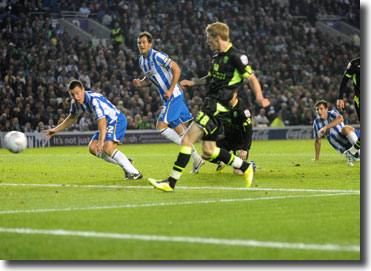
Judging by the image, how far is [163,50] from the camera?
115 feet

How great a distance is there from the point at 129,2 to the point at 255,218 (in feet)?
101

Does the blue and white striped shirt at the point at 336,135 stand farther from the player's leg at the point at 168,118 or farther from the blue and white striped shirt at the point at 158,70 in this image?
the player's leg at the point at 168,118

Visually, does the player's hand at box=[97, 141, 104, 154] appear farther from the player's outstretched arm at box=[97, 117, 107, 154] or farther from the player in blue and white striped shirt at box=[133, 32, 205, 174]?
the player in blue and white striped shirt at box=[133, 32, 205, 174]

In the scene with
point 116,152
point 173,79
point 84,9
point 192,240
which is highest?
point 192,240

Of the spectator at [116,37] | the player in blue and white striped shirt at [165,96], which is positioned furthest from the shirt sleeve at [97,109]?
the spectator at [116,37]

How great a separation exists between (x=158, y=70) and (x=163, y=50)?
21280mm

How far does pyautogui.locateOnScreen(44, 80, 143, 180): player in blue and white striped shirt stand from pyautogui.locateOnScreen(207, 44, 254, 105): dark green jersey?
2.62 m

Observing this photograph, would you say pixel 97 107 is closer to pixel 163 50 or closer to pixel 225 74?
pixel 225 74

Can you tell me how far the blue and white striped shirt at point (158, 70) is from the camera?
13953 millimetres

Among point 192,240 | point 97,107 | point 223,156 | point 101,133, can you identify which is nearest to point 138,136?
point 97,107

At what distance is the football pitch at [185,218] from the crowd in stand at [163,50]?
57.2 feet

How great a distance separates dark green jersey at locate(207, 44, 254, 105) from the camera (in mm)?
10336

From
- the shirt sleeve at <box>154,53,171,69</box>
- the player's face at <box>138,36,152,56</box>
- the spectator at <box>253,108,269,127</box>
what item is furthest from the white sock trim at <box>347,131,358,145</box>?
the spectator at <box>253,108,269,127</box>

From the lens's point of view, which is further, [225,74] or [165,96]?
[165,96]
